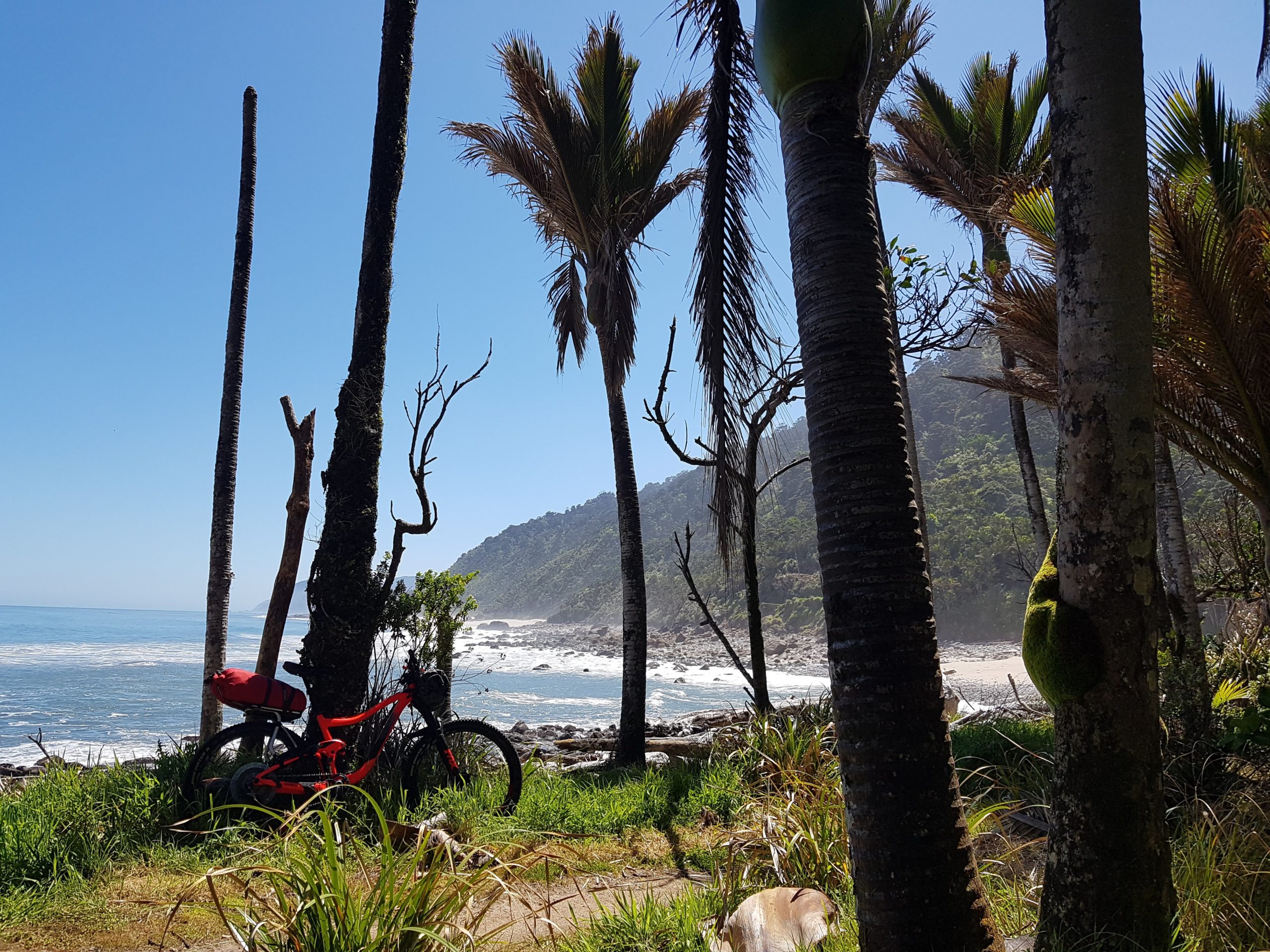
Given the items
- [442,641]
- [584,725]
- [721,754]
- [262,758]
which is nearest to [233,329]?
[442,641]

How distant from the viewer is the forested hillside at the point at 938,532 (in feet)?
121

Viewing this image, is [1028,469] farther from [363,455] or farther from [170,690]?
[170,690]

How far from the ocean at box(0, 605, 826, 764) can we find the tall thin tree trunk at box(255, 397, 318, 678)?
1.39 meters

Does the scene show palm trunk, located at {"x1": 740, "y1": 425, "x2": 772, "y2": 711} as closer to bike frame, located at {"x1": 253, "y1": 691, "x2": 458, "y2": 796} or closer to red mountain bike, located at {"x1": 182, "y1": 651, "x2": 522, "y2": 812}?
red mountain bike, located at {"x1": 182, "y1": 651, "x2": 522, "y2": 812}

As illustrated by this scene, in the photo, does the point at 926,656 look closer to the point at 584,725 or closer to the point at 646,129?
the point at 646,129

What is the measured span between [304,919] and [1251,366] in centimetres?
534

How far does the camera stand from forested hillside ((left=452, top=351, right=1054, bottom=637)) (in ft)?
121

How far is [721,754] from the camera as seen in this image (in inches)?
257

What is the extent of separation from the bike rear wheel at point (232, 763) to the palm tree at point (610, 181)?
362cm

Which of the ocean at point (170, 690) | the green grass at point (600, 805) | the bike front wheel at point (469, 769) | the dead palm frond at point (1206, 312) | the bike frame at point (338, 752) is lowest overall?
the ocean at point (170, 690)

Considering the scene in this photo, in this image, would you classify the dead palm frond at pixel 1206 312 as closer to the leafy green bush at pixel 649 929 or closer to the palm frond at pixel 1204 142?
the palm frond at pixel 1204 142

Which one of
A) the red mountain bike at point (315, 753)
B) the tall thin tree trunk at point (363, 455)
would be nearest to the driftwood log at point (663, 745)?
the red mountain bike at point (315, 753)

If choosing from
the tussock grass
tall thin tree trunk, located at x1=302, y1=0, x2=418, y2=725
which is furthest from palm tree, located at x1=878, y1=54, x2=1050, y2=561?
the tussock grass

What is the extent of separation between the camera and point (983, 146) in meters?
9.50
